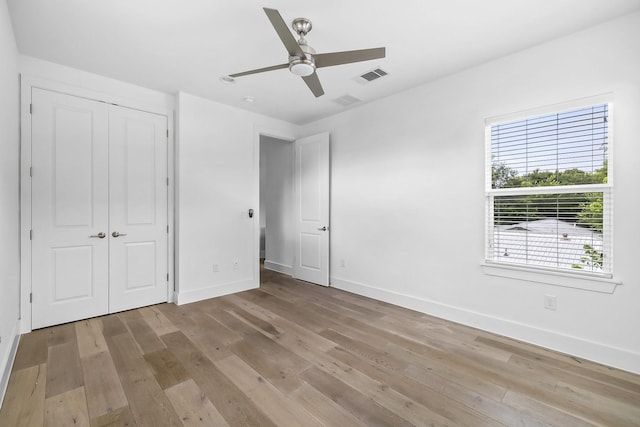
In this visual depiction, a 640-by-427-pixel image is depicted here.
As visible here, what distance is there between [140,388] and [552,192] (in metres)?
3.58

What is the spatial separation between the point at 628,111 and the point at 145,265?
4880mm

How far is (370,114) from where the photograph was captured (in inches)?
155

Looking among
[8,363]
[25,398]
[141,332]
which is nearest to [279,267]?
[141,332]

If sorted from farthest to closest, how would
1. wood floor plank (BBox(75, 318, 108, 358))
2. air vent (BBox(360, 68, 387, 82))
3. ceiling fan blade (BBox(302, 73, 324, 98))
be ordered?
air vent (BBox(360, 68, 387, 82)), wood floor plank (BBox(75, 318, 108, 358)), ceiling fan blade (BBox(302, 73, 324, 98))

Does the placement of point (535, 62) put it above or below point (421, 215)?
above

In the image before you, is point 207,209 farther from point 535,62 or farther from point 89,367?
point 535,62

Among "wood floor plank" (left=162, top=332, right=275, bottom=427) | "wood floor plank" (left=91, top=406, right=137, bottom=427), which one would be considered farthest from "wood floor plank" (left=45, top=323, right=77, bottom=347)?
"wood floor plank" (left=91, top=406, right=137, bottom=427)

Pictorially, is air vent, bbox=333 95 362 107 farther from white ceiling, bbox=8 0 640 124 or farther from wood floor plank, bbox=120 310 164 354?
wood floor plank, bbox=120 310 164 354

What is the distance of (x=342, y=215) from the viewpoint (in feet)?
14.1

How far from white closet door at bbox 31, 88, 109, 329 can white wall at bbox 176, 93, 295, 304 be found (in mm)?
803

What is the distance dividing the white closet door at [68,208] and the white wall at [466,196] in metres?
2.95

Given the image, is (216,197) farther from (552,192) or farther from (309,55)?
(552,192)

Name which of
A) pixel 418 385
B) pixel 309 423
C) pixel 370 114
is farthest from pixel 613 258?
pixel 370 114

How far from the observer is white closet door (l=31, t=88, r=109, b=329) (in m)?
2.84
